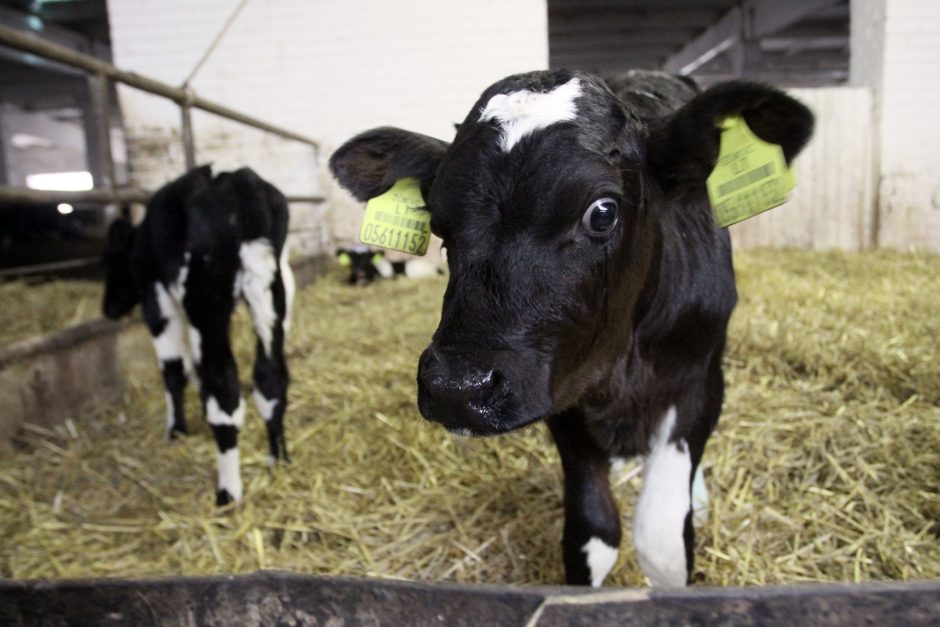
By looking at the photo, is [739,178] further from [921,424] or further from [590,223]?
[921,424]

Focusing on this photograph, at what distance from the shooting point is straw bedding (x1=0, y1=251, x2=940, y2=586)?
7.39 ft

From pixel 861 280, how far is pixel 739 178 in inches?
171

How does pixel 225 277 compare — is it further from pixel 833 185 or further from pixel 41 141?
pixel 41 141

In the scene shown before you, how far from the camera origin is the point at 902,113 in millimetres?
7617

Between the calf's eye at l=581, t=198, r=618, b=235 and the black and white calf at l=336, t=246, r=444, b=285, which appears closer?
the calf's eye at l=581, t=198, r=618, b=235

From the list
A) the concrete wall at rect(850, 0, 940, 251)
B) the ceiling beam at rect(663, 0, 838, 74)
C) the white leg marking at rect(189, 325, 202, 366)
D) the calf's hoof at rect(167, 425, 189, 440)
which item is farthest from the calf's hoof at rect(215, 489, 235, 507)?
the ceiling beam at rect(663, 0, 838, 74)

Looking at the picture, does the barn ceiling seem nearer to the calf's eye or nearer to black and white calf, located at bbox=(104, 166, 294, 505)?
black and white calf, located at bbox=(104, 166, 294, 505)

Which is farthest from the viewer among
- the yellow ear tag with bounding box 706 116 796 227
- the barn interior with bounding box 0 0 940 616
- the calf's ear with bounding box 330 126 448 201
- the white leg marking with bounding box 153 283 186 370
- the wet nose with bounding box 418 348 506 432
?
the white leg marking with bounding box 153 283 186 370

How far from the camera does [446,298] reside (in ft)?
4.83

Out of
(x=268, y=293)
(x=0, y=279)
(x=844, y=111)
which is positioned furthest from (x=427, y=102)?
(x=0, y=279)

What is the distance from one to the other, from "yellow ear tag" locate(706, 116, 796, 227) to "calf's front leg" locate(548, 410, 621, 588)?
692 millimetres

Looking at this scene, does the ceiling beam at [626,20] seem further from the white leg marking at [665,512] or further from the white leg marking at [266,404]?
the white leg marking at [665,512]

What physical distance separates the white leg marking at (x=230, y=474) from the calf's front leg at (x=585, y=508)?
1.50m

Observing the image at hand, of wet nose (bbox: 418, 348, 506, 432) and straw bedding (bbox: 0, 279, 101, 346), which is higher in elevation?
wet nose (bbox: 418, 348, 506, 432)
